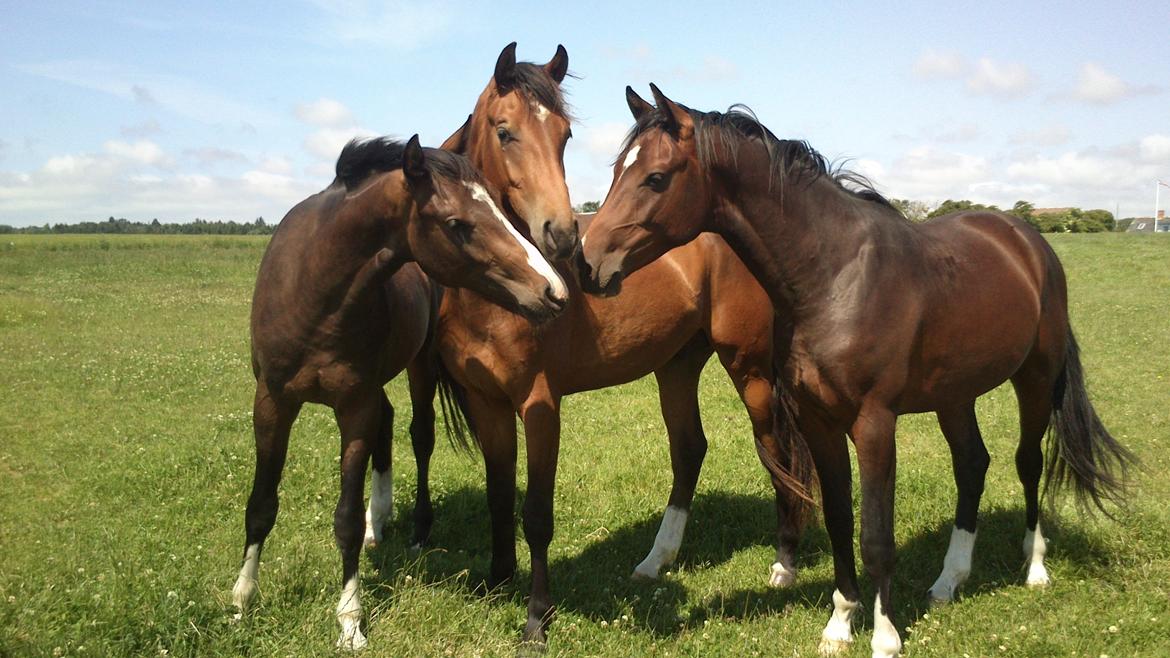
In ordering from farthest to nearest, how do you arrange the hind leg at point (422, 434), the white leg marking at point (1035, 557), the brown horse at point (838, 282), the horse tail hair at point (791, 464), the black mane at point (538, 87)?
the hind leg at point (422, 434) < the horse tail hair at point (791, 464) < the white leg marking at point (1035, 557) < the black mane at point (538, 87) < the brown horse at point (838, 282)

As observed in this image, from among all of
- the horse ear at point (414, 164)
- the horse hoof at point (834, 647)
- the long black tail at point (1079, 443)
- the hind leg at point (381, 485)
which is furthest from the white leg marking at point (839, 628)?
the hind leg at point (381, 485)

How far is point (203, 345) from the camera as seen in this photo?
14.6 metres

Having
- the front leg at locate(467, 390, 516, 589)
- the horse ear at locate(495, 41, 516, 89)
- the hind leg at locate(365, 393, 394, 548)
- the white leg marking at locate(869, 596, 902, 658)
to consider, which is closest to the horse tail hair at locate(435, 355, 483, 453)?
the front leg at locate(467, 390, 516, 589)

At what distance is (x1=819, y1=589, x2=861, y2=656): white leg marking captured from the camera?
4.27m

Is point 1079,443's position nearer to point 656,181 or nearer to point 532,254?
point 656,181

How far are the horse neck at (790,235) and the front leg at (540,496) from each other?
1.31 m

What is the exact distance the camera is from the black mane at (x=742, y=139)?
380cm

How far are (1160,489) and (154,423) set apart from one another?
9.35 meters

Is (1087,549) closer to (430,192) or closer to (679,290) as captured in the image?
(679,290)

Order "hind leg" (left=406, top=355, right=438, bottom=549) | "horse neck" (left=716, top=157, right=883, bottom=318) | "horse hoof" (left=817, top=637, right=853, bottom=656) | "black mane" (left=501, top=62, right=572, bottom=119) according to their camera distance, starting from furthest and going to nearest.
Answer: "hind leg" (left=406, top=355, right=438, bottom=549) < "horse hoof" (left=817, top=637, right=853, bottom=656) < "black mane" (left=501, top=62, right=572, bottom=119) < "horse neck" (left=716, top=157, right=883, bottom=318)

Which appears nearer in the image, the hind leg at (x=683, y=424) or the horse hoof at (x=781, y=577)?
the horse hoof at (x=781, y=577)

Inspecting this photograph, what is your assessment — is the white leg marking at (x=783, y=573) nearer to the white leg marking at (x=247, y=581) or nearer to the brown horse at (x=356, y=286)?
the brown horse at (x=356, y=286)

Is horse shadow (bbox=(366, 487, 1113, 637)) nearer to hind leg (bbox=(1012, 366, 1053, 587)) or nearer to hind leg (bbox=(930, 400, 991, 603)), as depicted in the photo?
hind leg (bbox=(1012, 366, 1053, 587))

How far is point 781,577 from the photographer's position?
528 cm
